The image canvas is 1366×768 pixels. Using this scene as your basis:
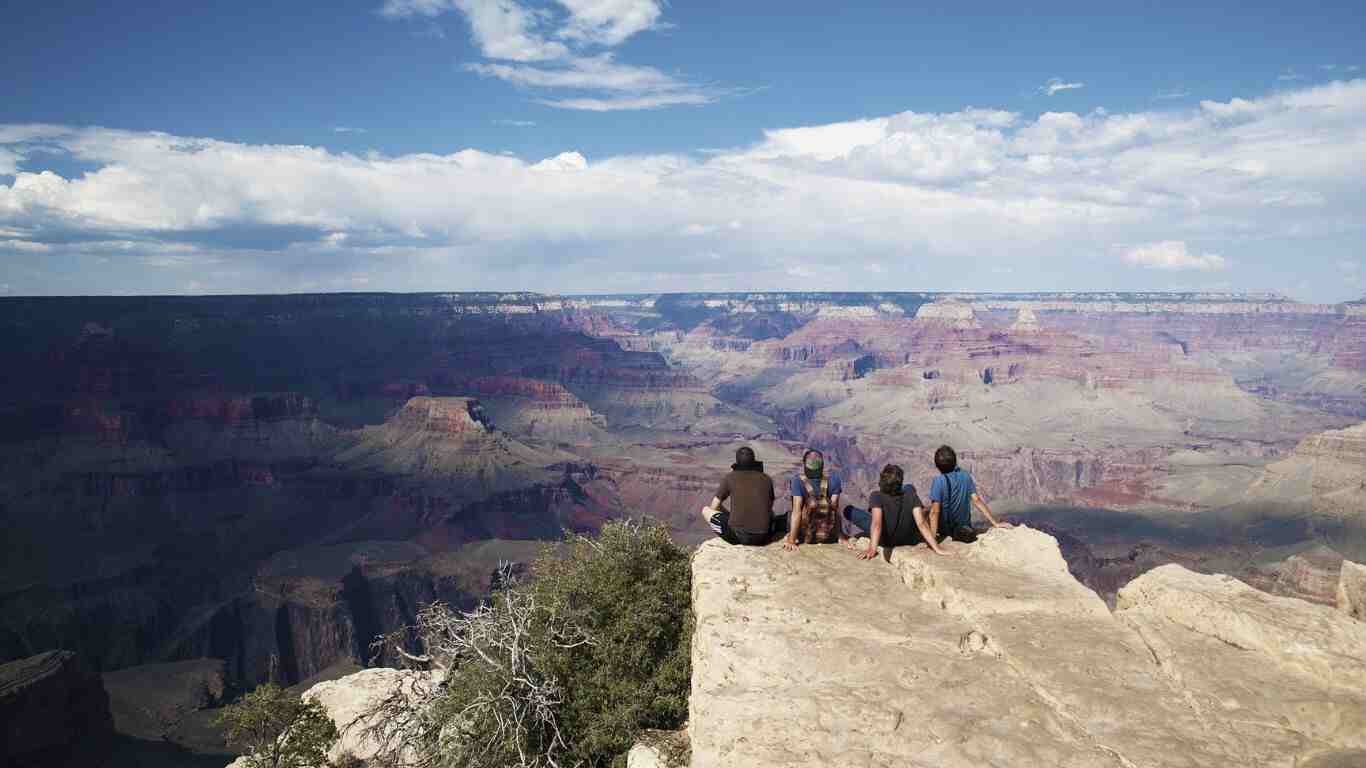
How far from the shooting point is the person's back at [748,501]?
12367 millimetres

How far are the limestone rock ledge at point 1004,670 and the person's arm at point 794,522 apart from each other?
45 cm

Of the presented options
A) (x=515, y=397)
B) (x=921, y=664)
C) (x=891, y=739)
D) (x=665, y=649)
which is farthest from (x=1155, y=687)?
(x=515, y=397)

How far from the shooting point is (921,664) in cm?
894

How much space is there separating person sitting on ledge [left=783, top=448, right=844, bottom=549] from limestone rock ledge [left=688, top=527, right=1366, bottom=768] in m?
0.75

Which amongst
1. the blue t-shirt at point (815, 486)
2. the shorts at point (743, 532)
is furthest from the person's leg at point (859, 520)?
the shorts at point (743, 532)

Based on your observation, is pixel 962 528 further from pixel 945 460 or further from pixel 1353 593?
pixel 1353 593

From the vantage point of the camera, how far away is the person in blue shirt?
41.5 ft

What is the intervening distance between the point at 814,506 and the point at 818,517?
29 cm

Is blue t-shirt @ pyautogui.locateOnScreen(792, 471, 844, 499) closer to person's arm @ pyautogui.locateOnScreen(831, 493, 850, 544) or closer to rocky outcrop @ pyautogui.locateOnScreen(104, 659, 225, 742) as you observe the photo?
person's arm @ pyautogui.locateOnScreen(831, 493, 850, 544)

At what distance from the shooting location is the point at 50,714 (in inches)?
1714

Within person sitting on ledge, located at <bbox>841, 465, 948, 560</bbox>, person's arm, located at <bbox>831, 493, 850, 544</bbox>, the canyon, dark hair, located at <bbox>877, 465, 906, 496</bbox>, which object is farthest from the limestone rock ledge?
the canyon

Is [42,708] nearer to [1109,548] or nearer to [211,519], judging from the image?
[211,519]

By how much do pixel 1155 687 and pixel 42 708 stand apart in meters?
57.1

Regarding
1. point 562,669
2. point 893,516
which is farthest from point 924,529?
point 562,669
